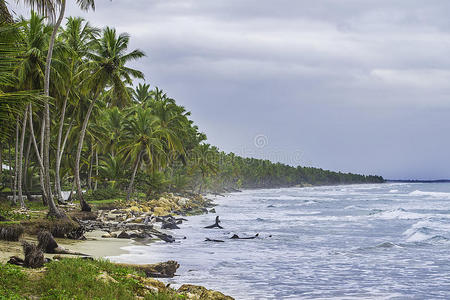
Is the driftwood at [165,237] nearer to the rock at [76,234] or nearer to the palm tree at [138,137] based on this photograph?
the rock at [76,234]

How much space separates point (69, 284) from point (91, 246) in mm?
9473

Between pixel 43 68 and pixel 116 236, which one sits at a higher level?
pixel 43 68

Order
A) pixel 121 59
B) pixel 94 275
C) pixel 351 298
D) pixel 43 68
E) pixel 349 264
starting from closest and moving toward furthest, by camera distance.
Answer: pixel 94 275 < pixel 351 298 < pixel 349 264 < pixel 43 68 < pixel 121 59

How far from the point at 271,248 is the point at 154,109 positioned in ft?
113

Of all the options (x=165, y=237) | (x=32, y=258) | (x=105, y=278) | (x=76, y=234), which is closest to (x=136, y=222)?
(x=165, y=237)

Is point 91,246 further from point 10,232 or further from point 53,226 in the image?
point 10,232

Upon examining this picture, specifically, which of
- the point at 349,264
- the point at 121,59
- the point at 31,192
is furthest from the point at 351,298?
the point at 31,192

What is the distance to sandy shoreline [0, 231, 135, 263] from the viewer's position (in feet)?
42.3

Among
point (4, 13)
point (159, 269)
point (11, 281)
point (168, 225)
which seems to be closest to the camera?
point (11, 281)

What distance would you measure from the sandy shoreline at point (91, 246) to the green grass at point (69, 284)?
3.54m

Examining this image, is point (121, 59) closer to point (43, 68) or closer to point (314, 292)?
point (43, 68)

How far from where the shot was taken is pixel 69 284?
26.5ft

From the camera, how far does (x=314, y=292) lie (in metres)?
12.5

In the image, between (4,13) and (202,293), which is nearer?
(4,13)
